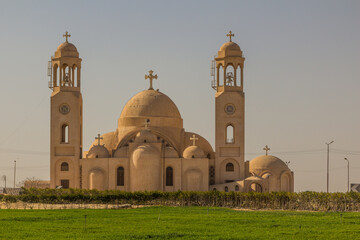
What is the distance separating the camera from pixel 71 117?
67312 millimetres

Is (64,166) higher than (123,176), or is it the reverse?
(64,166)

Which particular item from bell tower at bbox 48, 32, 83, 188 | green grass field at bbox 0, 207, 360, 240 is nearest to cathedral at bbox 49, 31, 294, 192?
bell tower at bbox 48, 32, 83, 188

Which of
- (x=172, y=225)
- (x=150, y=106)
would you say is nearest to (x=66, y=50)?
(x=150, y=106)

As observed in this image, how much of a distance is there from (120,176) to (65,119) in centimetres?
745

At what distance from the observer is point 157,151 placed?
64.6 meters

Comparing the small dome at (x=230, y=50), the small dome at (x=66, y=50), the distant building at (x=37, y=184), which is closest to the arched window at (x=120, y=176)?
the distant building at (x=37, y=184)

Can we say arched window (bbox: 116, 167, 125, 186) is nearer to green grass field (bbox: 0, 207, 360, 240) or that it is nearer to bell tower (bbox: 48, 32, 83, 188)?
bell tower (bbox: 48, 32, 83, 188)

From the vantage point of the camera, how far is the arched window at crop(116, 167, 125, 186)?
6538 centimetres

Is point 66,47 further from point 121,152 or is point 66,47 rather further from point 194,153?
point 194,153

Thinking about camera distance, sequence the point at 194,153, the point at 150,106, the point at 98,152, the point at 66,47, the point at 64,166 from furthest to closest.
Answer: the point at 150,106, the point at 66,47, the point at 64,166, the point at 98,152, the point at 194,153

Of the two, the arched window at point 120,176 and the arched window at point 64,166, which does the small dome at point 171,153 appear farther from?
the arched window at point 64,166

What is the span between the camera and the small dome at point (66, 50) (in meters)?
67.8

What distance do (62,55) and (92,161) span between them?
33.9 ft

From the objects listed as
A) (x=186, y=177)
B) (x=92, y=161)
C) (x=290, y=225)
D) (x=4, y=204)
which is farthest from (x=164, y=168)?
(x=290, y=225)
